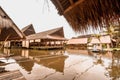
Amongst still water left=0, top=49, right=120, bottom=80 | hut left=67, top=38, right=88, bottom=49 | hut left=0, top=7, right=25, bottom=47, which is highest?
hut left=0, top=7, right=25, bottom=47

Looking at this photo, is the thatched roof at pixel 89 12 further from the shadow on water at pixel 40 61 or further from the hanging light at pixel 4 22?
the shadow on water at pixel 40 61

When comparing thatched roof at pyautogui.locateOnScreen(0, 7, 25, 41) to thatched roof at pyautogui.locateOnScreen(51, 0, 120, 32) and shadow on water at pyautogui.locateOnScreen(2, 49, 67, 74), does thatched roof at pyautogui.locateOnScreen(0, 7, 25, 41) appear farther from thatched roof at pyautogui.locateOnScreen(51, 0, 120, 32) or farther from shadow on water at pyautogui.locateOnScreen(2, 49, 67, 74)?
thatched roof at pyautogui.locateOnScreen(51, 0, 120, 32)

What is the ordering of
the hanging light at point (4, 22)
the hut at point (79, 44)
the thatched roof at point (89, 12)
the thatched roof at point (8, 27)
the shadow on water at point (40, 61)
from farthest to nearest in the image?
1. the hut at point (79, 44)
2. the shadow on water at point (40, 61)
3. the thatched roof at point (8, 27)
4. the hanging light at point (4, 22)
5. the thatched roof at point (89, 12)

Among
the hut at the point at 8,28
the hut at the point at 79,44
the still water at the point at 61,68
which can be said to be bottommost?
the still water at the point at 61,68

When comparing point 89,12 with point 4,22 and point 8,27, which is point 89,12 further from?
point 8,27

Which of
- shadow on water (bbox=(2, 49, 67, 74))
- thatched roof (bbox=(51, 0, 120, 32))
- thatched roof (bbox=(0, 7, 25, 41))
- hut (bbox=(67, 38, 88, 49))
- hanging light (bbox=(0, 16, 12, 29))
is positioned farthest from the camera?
hut (bbox=(67, 38, 88, 49))

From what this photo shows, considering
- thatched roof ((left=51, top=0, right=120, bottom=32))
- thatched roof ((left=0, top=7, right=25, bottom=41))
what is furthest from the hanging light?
thatched roof ((left=51, top=0, right=120, bottom=32))

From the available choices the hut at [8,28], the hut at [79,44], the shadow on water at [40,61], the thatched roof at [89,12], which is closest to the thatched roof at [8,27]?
the hut at [8,28]

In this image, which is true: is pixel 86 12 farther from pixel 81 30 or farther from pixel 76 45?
pixel 76 45

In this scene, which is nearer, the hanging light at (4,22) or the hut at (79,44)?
the hanging light at (4,22)

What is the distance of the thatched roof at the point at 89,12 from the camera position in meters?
2.49

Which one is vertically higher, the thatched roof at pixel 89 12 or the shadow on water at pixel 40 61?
the thatched roof at pixel 89 12

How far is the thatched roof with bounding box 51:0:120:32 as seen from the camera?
2.49m

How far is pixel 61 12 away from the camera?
345 cm
